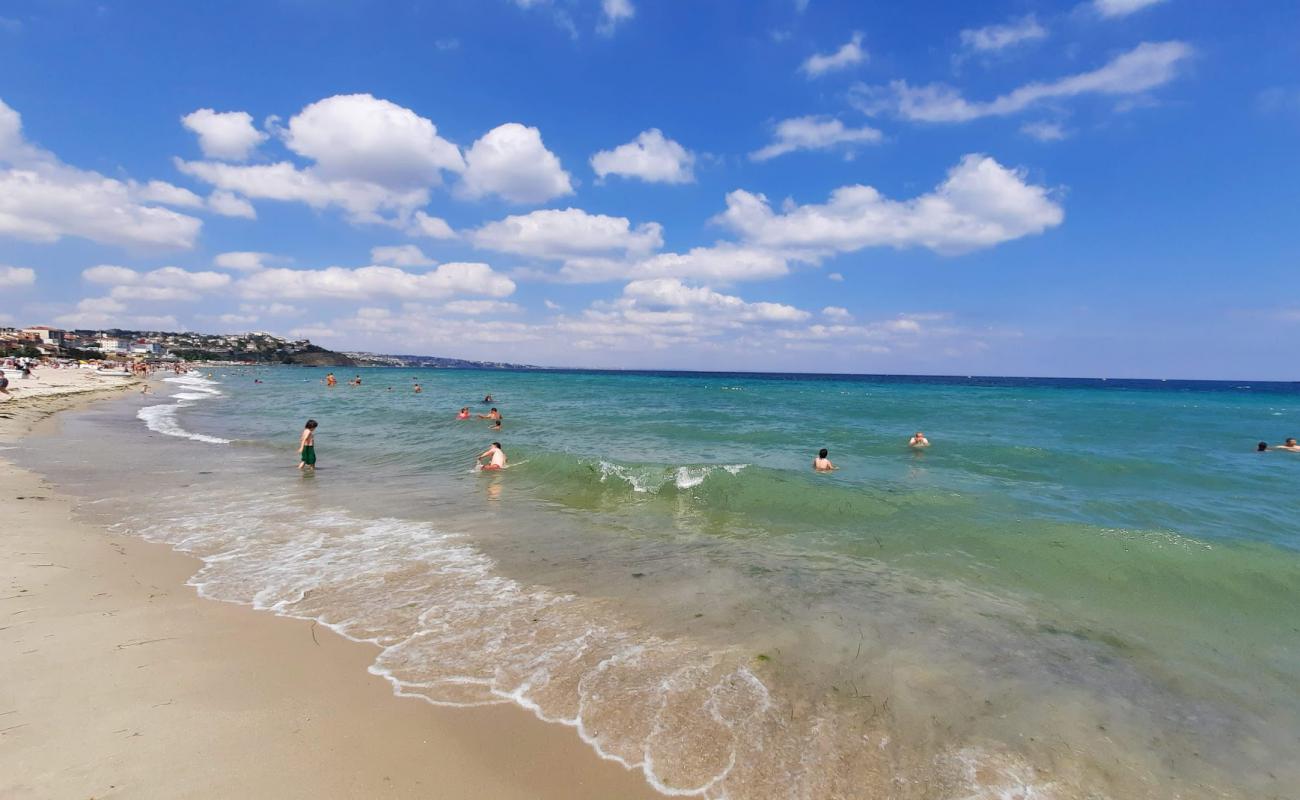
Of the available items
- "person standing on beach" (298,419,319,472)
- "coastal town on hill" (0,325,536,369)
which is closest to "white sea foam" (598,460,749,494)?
"person standing on beach" (298,419,319,472)

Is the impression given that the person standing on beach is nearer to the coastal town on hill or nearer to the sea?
the sea

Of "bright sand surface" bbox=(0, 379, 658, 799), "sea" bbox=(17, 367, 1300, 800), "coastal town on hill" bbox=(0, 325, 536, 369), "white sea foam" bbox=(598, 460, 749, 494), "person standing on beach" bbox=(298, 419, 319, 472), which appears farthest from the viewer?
"coastal town on hill" bbox=(0, 325, 536, 369)

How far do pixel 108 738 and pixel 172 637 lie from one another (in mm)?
1841

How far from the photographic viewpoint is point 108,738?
12.6ft

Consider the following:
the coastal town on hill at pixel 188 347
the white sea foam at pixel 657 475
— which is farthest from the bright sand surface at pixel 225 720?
the coastal town on hill at pixel 188 347

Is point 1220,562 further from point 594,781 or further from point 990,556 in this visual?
point 594,781

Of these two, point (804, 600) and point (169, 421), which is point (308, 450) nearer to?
point (804, 600)

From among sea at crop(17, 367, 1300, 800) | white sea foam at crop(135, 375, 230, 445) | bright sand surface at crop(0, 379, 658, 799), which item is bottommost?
white sea foam at crop(135, 375, 230, 445)

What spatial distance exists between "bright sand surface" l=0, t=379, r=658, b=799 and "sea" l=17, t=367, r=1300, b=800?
0.33 metres

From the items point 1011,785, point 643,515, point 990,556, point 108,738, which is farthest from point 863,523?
point 108,738

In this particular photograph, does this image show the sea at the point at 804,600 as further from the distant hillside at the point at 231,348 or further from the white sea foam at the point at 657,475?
the distant hillside at the point at 231,348

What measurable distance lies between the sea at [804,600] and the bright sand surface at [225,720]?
334 millimetres

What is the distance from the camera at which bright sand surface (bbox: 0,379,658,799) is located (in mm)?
3551

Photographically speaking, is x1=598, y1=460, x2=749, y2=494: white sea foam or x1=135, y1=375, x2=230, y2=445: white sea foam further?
x1=135, y1=375, x2=230, y2=445: white sea foam
